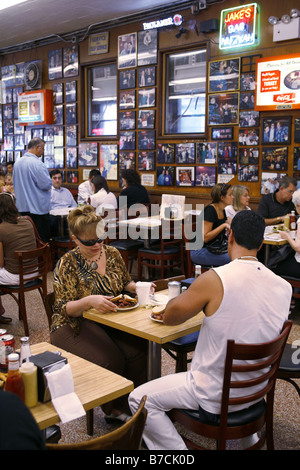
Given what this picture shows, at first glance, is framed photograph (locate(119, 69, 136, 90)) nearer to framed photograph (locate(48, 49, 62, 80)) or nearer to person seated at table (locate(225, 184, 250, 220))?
framed photograph (locate(48, 49, 62, 80))

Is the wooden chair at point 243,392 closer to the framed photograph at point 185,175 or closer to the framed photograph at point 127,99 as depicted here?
the framed photograph at point 185,175

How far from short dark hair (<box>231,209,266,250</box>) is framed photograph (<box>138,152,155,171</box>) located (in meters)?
5.80

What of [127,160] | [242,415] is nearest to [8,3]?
[127,160]

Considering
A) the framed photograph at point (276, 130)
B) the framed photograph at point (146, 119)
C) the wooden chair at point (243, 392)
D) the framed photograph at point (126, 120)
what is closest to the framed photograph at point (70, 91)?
the framed photograph at point (126, 120)

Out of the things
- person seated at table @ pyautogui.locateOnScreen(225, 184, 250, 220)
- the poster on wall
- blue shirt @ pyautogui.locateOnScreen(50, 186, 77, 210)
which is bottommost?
blue shirt @ pyautogui.locateOnScreen(50, 186, 77, 210)

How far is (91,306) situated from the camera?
2.73 m

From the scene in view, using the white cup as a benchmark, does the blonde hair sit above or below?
above

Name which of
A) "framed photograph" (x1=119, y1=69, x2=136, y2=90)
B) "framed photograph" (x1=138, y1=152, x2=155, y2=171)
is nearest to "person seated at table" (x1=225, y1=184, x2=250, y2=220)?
"framed photograph" (x1=138, y1=152, x2=155, y2=171)

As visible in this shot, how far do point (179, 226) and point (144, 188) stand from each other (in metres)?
1.73

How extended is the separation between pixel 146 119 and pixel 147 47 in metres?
1.11

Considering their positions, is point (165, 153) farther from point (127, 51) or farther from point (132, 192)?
point (127, 51)

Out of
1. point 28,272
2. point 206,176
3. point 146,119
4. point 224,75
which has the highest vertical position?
point 224,75

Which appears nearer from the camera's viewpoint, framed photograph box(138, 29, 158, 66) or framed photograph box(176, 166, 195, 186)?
framed photograph box(176, 166, 195, 186)

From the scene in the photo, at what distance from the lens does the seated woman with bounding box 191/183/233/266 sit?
5.08m
